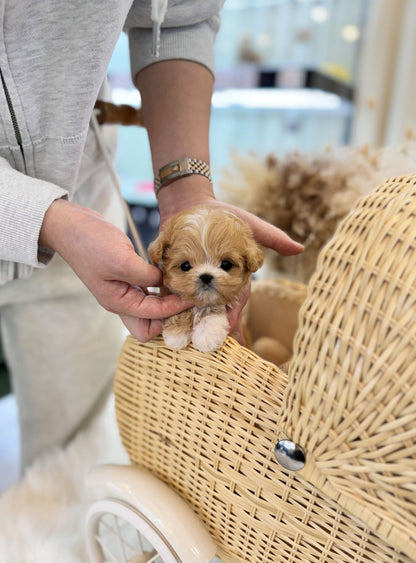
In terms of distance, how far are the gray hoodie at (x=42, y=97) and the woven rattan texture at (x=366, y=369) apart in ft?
1.13

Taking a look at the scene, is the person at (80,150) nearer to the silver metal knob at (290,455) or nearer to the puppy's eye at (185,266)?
the puppy's eye at (185,266)

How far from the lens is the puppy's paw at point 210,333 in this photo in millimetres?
540

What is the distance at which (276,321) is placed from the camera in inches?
38.5

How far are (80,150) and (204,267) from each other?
0.28 metres

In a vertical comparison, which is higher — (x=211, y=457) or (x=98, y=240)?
(x=98, y=240)

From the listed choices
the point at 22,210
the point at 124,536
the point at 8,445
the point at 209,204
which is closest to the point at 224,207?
the point at 209,204

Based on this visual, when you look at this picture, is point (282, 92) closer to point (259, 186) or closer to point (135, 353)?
point (259, 186)

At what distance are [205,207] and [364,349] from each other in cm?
27

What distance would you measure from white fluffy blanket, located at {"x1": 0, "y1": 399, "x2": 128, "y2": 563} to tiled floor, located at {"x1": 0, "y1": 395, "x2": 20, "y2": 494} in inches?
9.6

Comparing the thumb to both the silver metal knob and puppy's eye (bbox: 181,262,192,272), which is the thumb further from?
the silver metal knob

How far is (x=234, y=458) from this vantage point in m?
0.55

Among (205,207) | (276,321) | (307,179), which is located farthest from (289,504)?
(307,179)

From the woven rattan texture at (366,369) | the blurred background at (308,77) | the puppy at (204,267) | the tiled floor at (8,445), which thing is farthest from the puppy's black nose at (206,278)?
the blurred background at (308,77)

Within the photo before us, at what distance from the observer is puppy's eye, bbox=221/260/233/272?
1.79 ft
